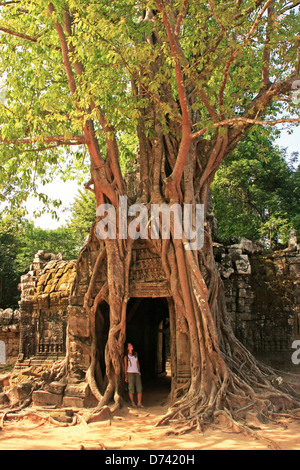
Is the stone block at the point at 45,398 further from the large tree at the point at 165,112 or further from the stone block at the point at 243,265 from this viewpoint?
the stone block at the point at 243,265

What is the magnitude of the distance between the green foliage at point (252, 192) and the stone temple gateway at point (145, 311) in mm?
5099

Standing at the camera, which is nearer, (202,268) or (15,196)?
(202,268)

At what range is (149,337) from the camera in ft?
31.8

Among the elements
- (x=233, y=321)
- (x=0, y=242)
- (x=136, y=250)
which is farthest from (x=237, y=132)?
(x=0, y=242)

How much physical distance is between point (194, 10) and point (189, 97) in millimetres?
1548

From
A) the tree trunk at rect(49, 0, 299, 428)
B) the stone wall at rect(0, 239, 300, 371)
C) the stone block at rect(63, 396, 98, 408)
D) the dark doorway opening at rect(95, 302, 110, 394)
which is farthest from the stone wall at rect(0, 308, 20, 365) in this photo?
the stone block at rect(63, 396, 98, 408)

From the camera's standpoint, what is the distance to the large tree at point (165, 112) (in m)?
5.98

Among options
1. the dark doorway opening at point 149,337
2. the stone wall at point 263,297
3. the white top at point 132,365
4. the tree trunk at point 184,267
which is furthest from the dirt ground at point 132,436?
the stone wall at point 263,297

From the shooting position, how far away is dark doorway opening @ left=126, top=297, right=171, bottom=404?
8.51 metres

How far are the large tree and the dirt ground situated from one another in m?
0.39

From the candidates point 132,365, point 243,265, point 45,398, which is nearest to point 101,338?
point 132,365

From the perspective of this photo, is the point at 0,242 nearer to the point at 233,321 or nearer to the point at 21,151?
the point at 21,151

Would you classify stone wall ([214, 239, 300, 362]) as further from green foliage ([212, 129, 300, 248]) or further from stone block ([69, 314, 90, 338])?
green foliage ([212, 129, 300, 248])

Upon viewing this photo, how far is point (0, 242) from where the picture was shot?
17734 millimetres
